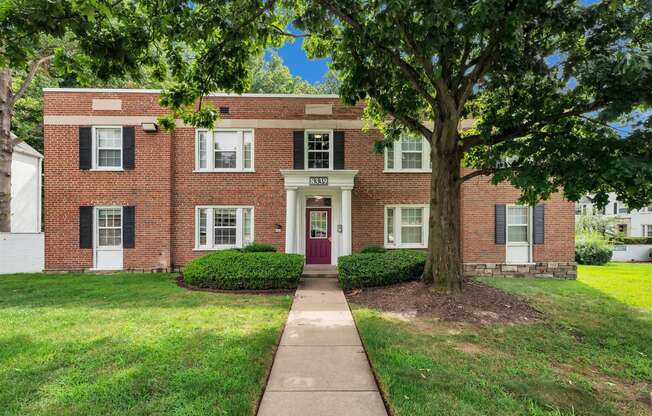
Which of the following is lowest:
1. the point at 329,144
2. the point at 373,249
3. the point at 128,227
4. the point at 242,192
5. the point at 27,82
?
the point at 373,249

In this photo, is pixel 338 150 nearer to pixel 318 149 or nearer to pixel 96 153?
pixel 318 149

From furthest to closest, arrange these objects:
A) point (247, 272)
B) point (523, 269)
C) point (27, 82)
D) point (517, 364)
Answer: point (27, 82)
point (523, 269)
point (247, 272)
point (517, 364)

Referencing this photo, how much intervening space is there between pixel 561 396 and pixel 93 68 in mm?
8710

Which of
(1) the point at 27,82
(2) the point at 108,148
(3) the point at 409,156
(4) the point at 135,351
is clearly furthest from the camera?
(1) the point at 27,82

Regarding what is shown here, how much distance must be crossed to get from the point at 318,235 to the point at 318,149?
3.21 meters

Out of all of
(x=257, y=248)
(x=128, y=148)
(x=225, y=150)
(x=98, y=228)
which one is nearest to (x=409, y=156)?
(x=257, y=248)

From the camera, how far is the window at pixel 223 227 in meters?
11.2

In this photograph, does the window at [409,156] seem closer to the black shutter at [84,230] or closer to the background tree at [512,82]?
the background tree at [512,82]

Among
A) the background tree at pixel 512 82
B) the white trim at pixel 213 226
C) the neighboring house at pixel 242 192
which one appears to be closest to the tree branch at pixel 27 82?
the neighboring house at pixel 242 192

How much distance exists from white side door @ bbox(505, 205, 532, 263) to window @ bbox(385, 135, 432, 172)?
3.51m

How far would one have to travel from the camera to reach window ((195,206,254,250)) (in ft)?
36.9

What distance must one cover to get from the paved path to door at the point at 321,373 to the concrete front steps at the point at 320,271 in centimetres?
369

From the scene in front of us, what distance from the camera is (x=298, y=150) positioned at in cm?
1121

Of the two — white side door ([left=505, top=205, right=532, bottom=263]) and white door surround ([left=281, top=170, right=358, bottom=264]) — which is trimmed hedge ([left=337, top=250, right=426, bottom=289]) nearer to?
white door surround ([left=281, top=170, right=358, bottom=264])
